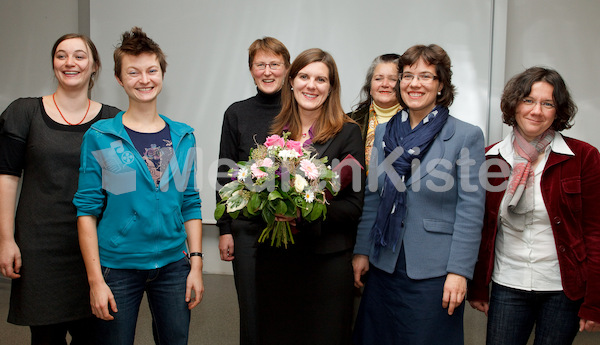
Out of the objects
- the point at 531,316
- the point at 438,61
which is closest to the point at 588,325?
the point at 531,316

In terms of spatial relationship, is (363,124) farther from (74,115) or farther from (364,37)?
(364,37)

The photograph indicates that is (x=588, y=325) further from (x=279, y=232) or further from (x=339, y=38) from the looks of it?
(x=339, y=38)

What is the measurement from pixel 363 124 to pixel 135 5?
3.13m

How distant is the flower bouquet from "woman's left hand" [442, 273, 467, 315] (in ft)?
1.96

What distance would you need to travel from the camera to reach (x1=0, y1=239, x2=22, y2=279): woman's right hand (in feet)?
6.63

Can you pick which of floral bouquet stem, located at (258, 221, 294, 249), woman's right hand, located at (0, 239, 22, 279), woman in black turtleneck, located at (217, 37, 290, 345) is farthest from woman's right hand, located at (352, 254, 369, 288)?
woman's right hand, located at (0, 239, 22, 279)

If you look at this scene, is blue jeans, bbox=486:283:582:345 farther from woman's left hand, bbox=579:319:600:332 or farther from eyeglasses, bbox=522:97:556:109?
eyeglasses, bbox=522:97:556:109

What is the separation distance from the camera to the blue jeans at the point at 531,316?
1.89 meters

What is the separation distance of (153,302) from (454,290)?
1.27m

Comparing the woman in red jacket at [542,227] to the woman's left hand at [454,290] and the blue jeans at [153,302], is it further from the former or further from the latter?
the blue jeans at [153,302]

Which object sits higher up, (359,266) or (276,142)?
(276,142)

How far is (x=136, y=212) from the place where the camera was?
1.76m

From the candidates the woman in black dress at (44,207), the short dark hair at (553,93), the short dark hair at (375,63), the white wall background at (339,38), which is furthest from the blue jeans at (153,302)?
the white wall background at (339,38)

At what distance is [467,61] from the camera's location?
13.1 ft
